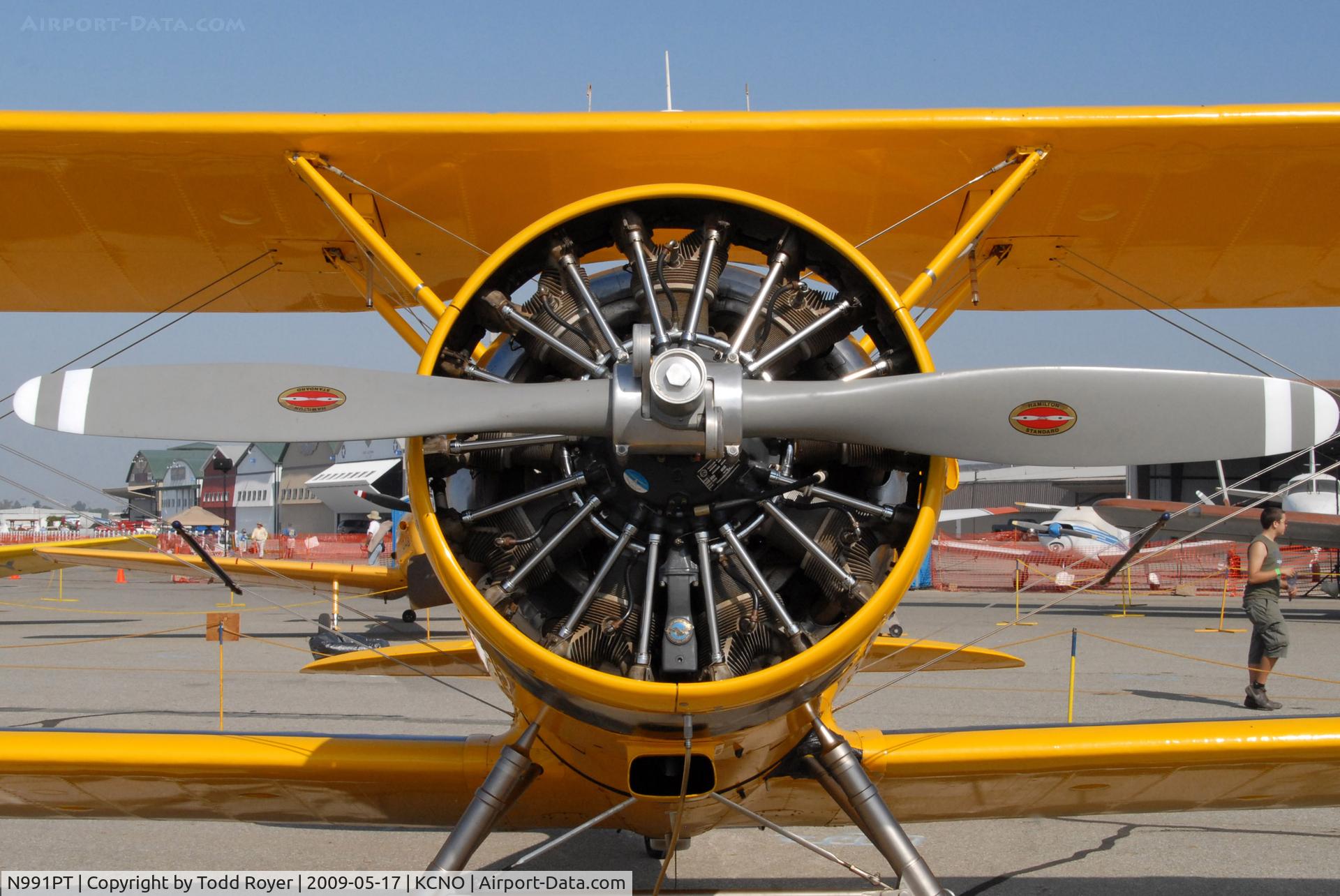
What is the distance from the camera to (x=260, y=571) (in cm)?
1452

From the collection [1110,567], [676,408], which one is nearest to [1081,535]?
[1110,567]

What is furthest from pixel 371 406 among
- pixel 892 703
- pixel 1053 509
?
pixel 1053 509

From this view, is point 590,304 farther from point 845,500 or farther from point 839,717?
point 839,717

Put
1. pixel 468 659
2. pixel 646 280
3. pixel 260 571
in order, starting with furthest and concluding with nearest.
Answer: pixel 260 571
pixel 468 659
pixel 646 280

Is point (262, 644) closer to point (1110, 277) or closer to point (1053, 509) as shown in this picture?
point (1110, 277)

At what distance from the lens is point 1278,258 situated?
16.7 ft

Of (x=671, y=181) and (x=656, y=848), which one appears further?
(x=656, y=848)

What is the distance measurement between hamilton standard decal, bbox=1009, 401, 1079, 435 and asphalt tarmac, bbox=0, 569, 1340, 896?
1929 millimetres

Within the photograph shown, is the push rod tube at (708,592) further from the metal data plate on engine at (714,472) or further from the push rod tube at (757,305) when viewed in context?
the push rod tube at (757,305)

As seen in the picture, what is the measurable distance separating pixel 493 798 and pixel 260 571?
12.0 meters

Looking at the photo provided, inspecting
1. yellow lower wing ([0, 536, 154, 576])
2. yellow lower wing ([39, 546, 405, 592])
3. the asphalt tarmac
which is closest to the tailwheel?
the asphalt tarmac

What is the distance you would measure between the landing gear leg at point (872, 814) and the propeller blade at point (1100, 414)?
3.67ft

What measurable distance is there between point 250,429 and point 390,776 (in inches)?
59.4

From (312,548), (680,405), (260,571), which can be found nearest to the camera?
(680,405)
